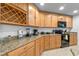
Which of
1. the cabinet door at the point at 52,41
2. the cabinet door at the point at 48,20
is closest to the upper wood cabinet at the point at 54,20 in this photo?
the cabinet door at the point at 48,20

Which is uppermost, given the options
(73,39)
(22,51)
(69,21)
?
(69,21)

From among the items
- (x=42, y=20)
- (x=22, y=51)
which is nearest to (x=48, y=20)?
(x=42, y=20)

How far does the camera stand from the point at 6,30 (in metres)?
2.57

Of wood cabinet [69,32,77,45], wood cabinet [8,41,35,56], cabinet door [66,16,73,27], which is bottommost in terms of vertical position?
wood cabinet [69,32,77,45]

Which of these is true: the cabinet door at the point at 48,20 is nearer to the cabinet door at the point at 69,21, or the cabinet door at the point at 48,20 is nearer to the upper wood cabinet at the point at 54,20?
the upper wood cabinet at the point at 54,20

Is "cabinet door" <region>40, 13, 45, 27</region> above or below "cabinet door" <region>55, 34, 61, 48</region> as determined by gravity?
above

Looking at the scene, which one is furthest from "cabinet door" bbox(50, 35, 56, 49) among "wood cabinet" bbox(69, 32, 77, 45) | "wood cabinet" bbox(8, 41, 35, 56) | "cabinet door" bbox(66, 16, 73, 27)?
"wood cabinet" bbox(8, 41, 35, 56)

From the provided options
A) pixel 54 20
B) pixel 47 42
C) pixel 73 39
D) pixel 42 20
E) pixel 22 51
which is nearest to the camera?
pixel 22 51

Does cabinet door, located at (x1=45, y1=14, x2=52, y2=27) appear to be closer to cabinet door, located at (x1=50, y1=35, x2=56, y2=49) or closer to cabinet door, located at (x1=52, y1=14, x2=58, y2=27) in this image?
cabinet door, located at (x1=52, y1=14, x2=58, y2=27)

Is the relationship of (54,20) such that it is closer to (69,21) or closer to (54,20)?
(54,20)

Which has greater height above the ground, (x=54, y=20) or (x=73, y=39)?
(x=54, y=20)

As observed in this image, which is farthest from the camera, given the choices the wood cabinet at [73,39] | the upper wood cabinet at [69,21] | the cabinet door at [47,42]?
the upper wood cabinet at [69,21]

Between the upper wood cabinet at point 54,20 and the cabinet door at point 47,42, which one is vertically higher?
the upper wood cabinet at point 54,20

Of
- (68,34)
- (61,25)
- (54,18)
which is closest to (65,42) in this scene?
(68,34)
